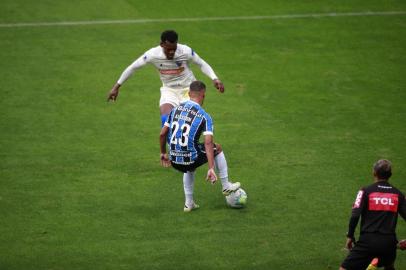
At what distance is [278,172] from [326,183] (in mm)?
950

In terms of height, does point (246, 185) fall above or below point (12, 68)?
below

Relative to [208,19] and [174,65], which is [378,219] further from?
[208,19]

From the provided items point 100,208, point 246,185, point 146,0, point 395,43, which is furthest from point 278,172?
point 146,0

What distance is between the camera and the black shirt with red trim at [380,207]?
923 centimetres

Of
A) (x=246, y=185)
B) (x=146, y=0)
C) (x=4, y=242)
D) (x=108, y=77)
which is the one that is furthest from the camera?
(x=146, y=0)

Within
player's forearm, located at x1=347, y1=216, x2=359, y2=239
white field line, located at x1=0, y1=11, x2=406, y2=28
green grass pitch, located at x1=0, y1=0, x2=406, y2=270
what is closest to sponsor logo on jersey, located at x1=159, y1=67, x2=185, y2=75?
green grass pitch, located at x1=0, y1=0, x2=406, y2=270

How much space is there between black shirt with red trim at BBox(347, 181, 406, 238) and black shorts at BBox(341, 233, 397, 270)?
3.2 inches

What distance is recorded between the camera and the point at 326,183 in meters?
13.6

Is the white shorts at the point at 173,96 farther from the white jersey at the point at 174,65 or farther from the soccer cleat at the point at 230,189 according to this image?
the soccer cleat at the point at 230,189

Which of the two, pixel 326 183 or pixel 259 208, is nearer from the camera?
pixel 259 208

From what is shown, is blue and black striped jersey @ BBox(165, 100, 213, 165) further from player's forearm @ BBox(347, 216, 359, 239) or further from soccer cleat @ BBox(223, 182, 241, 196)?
player's forearm @ BBox(347, 216, 359, 239)

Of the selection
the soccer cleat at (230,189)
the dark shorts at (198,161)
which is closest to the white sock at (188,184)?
the dark shorts at (198,161)

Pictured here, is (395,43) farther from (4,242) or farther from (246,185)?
(4,242)

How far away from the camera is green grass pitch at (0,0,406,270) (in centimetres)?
1151
